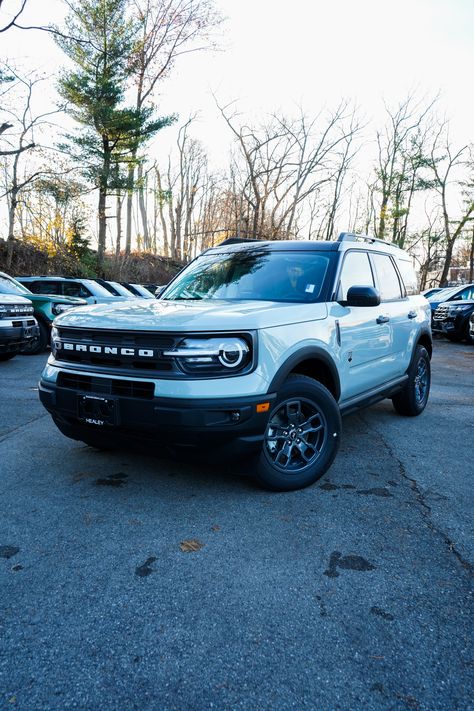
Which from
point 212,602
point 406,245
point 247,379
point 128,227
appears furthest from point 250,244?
point 406,245

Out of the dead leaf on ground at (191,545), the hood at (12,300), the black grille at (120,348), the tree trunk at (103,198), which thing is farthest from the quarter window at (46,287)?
the tree trunk at (103,198)

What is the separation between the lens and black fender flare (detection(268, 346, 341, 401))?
310 centimetres

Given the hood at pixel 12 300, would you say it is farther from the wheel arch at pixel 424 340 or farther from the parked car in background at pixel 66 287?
the wheel arch at pixel 424 340

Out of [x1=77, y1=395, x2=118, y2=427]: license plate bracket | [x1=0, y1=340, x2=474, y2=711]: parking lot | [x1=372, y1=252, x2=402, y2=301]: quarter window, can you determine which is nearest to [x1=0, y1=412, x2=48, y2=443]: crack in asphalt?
[x1=0, y1=340, x2=474, y2=711]: parking lot

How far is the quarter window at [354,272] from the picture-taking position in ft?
13.3

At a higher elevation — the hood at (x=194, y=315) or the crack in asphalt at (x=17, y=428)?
the hood at (x=194, y=315)

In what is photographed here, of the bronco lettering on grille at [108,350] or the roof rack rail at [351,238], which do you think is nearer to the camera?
the bronco lettering on grille at [108,350]

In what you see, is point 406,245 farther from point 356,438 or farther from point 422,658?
point 422,658

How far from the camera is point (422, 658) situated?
1.85 metres

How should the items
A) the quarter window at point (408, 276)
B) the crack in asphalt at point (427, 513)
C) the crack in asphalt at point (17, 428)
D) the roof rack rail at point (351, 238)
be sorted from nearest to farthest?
1. the crack in asphalt at point (427, 513)
2. the roof rack rail at point (351, 238)
3. the crack in asphalt at point (17, 428)
4. the quarter window at point (408, 276)

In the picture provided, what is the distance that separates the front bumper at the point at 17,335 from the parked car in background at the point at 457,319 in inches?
482

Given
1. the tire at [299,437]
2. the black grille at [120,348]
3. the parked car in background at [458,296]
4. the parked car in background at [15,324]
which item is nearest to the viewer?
the black grille at [120,348]

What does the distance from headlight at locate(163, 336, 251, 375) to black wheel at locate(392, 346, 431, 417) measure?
10.6 feet

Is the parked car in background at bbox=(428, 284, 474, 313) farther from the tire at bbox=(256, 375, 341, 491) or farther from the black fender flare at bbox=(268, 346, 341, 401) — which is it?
the tire at bbox=(256, 375, 341, 491)
